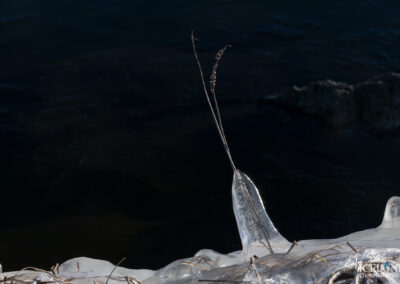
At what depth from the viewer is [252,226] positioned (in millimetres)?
2395

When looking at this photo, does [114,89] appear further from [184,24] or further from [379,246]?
[379,246]

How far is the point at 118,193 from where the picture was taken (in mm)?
4234

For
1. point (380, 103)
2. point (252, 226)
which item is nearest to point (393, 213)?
point (252, 226)

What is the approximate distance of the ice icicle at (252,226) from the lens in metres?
2.31

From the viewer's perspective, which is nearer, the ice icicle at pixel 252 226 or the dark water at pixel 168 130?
the ice icicle at pixel 252 226

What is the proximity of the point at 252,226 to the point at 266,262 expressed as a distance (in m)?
0.51

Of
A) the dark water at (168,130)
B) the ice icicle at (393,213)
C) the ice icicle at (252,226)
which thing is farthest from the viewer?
the dark water at (168,130)

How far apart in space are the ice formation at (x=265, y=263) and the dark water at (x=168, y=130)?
1423mm

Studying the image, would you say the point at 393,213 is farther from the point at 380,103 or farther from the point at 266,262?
the point at 380,103

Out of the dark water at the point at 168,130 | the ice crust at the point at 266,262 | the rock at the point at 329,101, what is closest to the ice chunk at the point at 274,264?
the ice crust at the point at 266,262

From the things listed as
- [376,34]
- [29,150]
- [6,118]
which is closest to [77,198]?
[29,150]

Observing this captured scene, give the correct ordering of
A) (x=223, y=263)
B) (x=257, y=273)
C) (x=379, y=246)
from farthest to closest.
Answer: (x=223, y=263)
(x=379, y=246)
(x=257, y=273)

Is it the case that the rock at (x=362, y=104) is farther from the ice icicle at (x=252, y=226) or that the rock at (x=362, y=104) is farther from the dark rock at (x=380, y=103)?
the ice icicle at (x=252, y=226)

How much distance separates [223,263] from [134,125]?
2804 mm
